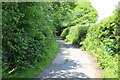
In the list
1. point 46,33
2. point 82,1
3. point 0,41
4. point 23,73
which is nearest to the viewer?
point 0,41

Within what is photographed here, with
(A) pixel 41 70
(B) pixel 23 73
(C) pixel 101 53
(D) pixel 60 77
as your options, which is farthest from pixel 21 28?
(C) pixel 101 53

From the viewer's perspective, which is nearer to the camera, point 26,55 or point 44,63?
point 26,55

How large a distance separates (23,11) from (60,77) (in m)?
2.64

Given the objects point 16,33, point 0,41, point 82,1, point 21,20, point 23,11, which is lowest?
point 0,41

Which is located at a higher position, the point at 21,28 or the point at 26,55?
the point at 21,28

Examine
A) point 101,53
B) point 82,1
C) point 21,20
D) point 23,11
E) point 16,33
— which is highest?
point 82,1

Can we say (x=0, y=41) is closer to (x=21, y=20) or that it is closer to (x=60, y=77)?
(x=21, y=20)

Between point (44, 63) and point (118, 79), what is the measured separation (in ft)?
10.2

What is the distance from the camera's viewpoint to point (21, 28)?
3988 mm

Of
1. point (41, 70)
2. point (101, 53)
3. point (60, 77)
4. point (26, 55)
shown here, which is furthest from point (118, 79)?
point (26, 55)

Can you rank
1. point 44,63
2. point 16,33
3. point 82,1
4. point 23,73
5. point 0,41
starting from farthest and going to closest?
1. point 82,1
2. point 44,63
3. point 23,73
4. point 16,33
5. point 0,41

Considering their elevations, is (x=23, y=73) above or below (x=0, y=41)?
below

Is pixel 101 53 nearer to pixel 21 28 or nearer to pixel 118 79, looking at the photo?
pixel 118 79

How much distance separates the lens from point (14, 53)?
3.71m
